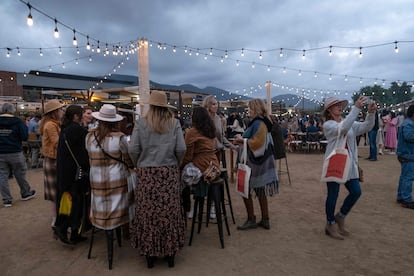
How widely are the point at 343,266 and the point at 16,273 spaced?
10.6 feet

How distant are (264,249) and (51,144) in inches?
117

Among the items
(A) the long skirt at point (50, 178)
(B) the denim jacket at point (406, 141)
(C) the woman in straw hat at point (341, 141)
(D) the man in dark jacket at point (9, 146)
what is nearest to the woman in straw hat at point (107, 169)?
(A) the long skirt at point (50, 178)

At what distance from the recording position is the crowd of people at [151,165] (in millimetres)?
2666

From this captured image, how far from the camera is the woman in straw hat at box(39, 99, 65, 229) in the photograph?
3641 mm

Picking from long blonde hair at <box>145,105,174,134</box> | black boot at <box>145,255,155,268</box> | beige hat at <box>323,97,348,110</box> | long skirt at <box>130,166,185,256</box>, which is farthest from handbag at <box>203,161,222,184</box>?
beige hat at <box>323,97,348,110</box>

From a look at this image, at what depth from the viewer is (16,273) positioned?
2.81 metres

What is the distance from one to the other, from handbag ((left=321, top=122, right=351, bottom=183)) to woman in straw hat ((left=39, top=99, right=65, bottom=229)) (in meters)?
3.35

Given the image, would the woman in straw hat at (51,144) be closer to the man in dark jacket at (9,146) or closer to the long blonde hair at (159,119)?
the man in dark jacket at (9,146)

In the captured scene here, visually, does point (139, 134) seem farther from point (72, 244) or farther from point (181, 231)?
point (72, 244)

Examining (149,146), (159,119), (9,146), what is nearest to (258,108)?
(159,119)

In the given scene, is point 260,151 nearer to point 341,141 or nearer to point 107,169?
point 341,141

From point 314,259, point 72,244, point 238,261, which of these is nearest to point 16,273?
point 72,244

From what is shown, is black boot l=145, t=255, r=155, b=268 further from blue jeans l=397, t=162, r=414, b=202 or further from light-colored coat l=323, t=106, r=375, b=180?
blue jeans l=397, t=162, r=414, b=202

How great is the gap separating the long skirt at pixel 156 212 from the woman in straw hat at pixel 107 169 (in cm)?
25
